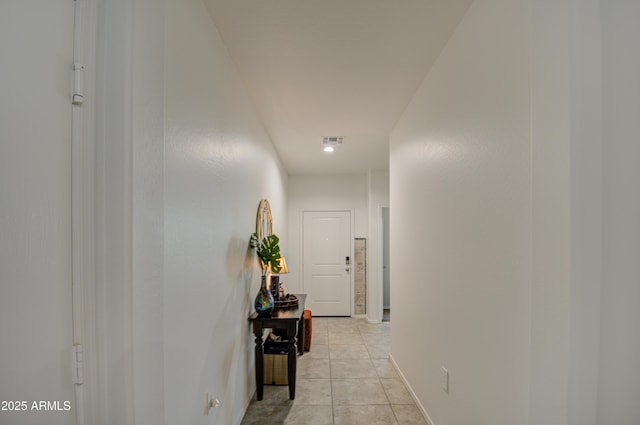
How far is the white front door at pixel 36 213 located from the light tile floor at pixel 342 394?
2.00 meters

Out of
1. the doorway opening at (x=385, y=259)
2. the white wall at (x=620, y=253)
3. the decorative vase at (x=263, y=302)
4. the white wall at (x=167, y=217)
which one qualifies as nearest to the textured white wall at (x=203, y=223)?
the white wall at (x=167, y=217)

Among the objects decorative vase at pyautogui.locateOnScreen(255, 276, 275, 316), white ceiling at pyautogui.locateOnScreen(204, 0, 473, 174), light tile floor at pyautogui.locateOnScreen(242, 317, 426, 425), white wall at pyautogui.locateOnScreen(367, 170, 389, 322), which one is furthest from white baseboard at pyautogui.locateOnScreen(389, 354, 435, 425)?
white ceiling at pyautogui.locateOnScreen(204, 0, 473, 174)

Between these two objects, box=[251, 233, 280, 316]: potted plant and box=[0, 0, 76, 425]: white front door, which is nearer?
box=[0, 0, 76, 425]: white front door

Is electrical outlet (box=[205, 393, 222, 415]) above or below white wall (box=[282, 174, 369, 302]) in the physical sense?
below

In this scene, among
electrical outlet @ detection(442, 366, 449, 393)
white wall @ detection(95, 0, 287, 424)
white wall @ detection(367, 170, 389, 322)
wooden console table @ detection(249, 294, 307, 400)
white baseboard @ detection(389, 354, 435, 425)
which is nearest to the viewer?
white wall @ detection(95, 0, 287, 424)

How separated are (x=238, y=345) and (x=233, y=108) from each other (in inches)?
65.9

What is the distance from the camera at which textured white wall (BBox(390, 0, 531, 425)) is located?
1.22 meters

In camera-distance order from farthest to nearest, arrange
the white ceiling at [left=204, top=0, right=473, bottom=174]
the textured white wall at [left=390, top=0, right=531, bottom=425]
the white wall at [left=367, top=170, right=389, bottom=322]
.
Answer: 1. the white wall at [left=367, top=170, right=389, bottom=322]
2. the white ceiling at [left=204, top=0, right=473, bottom=174]
3. the textured white wall at [left=390, top=0, right=531, bottom=425]

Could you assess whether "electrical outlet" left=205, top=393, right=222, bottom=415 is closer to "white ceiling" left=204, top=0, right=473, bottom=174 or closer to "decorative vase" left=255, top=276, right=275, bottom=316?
"decorative vase" left=255, top=276, right=275, bottom=316

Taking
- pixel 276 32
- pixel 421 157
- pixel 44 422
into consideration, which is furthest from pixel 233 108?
pixel 44 422

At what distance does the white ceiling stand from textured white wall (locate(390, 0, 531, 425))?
172 mm

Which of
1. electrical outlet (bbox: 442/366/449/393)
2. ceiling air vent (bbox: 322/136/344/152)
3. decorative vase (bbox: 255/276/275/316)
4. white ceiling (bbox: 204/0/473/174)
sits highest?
white ceiling (bbox: 204/0/473/174)

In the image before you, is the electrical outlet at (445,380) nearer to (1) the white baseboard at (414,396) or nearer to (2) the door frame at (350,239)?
(1) the white baseboard at (414,396)

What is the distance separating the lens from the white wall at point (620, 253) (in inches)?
35.9
